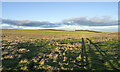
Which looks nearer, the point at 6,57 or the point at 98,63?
the point at 98,63

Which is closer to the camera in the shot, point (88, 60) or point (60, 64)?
point (60, 64)

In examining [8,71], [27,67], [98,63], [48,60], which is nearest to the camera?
[8,71]

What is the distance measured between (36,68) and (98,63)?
767 centimetres

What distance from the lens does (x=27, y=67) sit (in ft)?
38.7

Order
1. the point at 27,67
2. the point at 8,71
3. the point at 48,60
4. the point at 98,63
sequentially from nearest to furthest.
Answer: the point at 8,71
the point at 27,67
the point at 98,63
the point at 48,60

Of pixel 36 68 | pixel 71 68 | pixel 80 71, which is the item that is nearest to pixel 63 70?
pixel 71 68

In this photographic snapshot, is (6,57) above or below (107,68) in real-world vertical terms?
above

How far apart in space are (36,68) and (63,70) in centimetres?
312

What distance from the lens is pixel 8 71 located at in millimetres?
10977

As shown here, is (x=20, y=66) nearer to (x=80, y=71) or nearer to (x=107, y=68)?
(x=80, y=71)

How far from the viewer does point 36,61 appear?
13.3 metres

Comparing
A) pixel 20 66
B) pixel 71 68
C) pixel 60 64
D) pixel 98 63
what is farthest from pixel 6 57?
pixel 98 63

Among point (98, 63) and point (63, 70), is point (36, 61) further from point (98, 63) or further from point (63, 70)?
point (98, 63)

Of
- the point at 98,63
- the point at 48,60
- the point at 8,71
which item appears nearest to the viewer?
the point at 8,71
